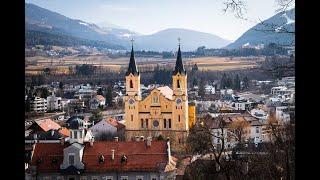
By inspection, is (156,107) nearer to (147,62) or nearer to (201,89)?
(201,89)

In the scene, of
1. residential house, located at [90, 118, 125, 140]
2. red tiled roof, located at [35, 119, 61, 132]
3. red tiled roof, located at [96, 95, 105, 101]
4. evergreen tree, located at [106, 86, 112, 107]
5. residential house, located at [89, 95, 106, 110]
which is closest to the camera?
red tiled roof, located at [35, 119, 61, 132]

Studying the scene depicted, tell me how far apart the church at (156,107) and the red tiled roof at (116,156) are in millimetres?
12595

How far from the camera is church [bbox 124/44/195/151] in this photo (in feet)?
103

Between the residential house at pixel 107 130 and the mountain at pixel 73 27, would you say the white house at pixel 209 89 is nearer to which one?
the mountain at pixel 73 27

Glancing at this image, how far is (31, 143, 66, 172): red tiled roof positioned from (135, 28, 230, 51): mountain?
33427 mm

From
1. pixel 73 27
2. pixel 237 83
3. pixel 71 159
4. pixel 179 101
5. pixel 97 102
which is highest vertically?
pixel 73 27

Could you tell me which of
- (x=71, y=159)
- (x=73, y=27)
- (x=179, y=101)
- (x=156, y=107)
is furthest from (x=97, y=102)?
(x=71, y=159)

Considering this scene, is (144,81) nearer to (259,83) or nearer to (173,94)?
(259,83)

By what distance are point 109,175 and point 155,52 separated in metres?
45.3

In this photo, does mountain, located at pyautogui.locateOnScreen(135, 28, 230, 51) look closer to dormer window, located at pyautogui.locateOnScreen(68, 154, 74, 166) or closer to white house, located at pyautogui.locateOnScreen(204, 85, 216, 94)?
white house, located at pyautogui.locateOnScreen(204, 85, 216, 94)

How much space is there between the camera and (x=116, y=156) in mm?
17203

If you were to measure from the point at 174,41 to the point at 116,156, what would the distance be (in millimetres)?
36963

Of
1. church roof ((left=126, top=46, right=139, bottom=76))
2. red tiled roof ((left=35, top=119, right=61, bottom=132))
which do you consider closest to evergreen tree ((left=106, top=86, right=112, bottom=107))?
church roof ((left=126, top=46, right=139, bottom=76))
